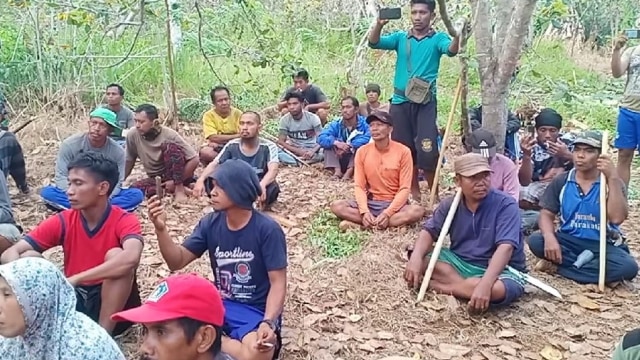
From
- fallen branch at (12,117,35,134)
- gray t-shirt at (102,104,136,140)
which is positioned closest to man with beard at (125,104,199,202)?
gray t-shirt at (102,104,136,140)

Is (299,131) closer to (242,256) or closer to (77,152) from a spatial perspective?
(77,152)

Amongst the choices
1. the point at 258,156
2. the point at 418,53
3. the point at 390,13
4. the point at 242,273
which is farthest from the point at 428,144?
the point at 242,273

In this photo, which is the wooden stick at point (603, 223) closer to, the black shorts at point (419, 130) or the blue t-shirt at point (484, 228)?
the blue t-shirt at point (484, 228)

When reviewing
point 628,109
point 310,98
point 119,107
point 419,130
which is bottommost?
point 310,98

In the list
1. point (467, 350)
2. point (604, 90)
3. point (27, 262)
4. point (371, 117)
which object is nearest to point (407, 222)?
point (371, 117)

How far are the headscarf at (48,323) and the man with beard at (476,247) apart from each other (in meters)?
2.50

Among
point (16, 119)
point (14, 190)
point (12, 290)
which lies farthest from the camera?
point (16, 119)

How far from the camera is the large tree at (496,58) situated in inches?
224

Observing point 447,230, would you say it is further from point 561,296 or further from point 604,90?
point 604,90

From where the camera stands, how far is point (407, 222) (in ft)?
19.5

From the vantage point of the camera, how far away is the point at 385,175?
240 inches

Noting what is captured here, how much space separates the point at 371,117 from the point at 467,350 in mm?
2496

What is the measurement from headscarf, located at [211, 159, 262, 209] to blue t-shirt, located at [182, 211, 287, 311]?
0.62 ft

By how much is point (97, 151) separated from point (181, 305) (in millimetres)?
4009
